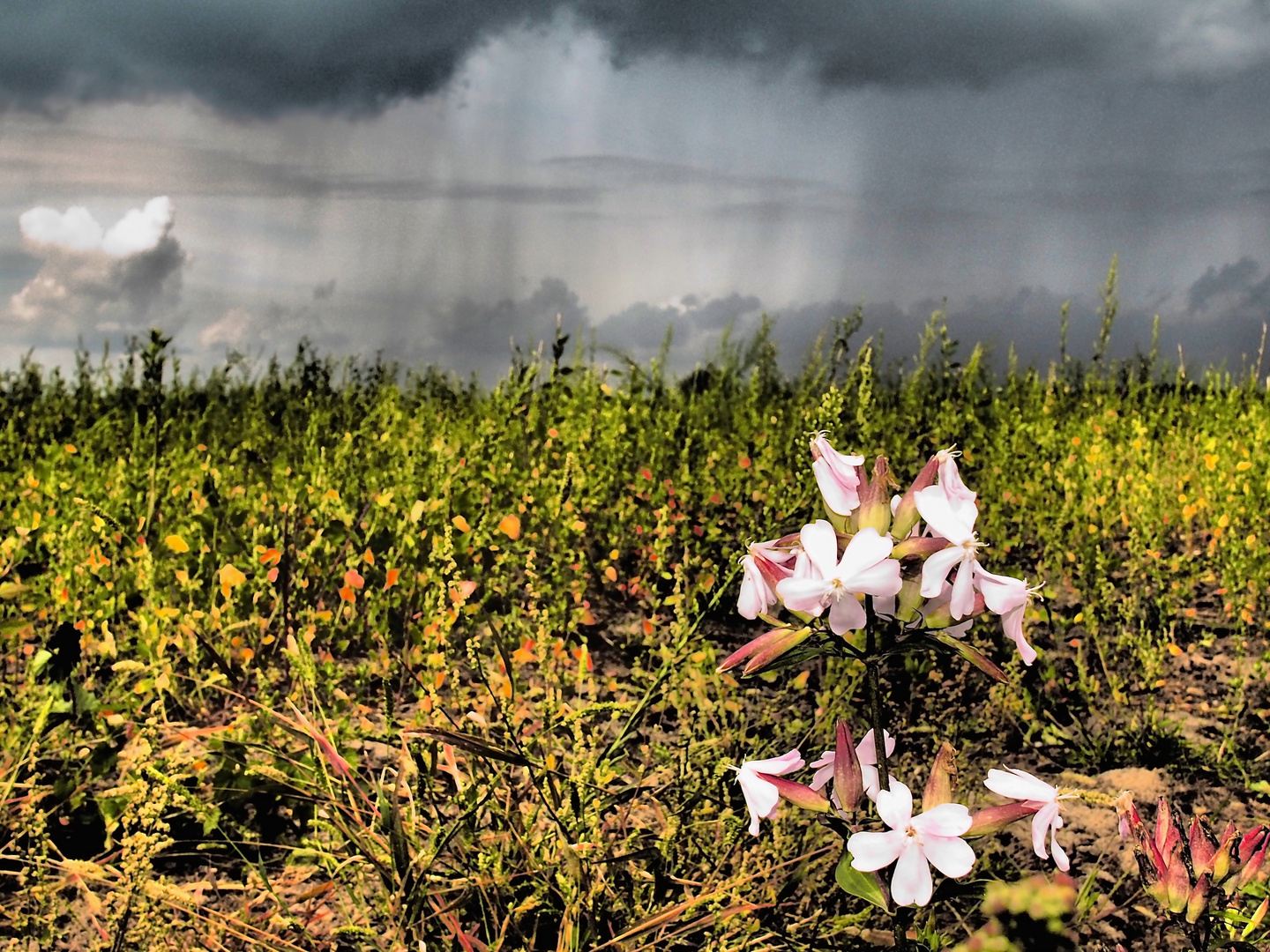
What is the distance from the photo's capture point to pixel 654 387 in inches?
209

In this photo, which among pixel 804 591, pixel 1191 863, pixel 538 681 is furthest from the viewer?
pixel 538 681

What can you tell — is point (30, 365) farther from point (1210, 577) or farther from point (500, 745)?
point (1210, 577)

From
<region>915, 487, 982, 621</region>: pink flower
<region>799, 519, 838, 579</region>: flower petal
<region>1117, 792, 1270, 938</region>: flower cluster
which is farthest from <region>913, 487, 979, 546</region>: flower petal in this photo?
<region>1117, 792, 1270, 938</region>: flower cluster

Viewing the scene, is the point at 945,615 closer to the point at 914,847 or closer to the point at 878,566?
the point at 878,566

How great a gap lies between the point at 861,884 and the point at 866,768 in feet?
0.52

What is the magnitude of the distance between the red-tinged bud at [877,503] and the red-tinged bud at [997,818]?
15.2 inches

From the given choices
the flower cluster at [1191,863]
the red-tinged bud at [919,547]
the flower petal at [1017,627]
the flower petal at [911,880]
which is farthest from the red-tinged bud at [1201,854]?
the red-tinged bud at [919,547]

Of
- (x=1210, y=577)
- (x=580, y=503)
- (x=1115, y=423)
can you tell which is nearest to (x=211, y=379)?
(x=580, y=503)

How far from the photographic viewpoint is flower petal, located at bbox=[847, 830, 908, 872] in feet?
3.89

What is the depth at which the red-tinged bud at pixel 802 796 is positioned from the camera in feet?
4.22

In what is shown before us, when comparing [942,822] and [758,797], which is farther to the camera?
[758,797]

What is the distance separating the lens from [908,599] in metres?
1.28

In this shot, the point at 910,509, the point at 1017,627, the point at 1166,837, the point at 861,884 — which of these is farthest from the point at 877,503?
the point at 1166,837

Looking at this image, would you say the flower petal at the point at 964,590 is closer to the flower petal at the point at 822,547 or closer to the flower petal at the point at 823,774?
the flower petal at the point at 822,547
